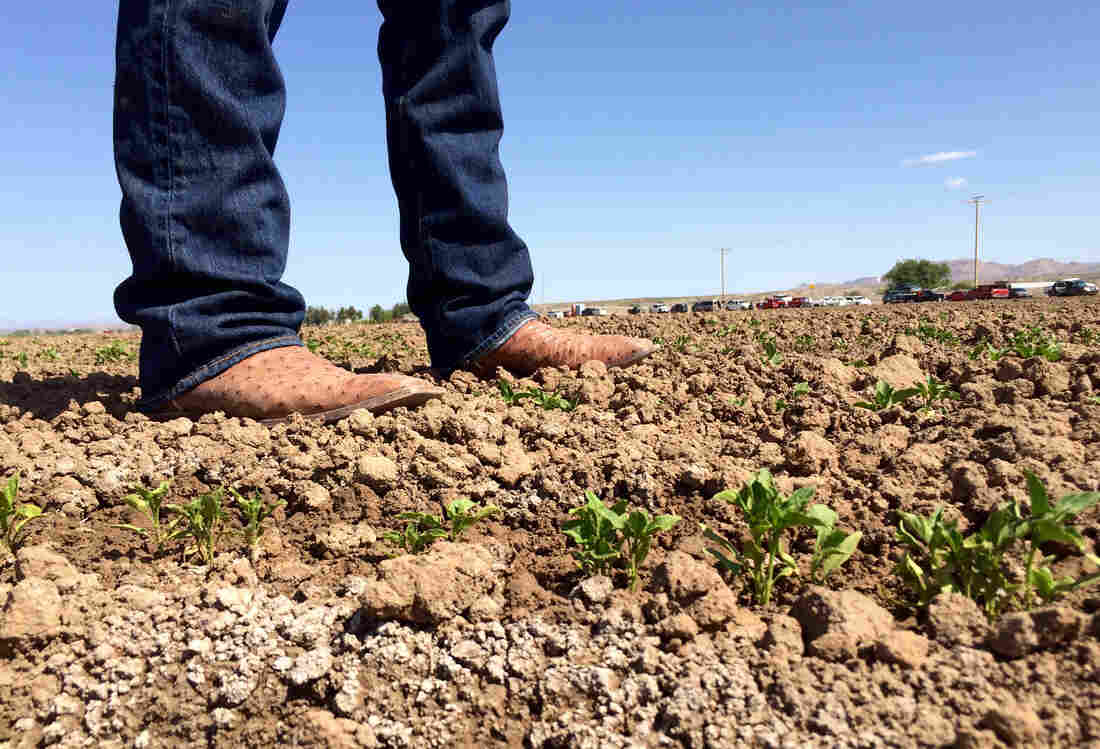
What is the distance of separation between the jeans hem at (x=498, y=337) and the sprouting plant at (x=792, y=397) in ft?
3.60

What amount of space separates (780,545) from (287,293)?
1.90 m

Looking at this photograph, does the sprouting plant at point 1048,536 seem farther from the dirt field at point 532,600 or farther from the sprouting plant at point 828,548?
the sprouting plant at point 828,548

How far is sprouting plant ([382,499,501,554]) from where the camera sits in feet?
5.49

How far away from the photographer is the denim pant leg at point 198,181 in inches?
87.5

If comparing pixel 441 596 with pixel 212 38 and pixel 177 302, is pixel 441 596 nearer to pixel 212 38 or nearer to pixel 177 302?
pixel 177 302

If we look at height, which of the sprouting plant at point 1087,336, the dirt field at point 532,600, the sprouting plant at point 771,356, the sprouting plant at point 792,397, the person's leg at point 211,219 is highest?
the person's leg at point 211,219

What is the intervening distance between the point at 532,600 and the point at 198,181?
1.75m

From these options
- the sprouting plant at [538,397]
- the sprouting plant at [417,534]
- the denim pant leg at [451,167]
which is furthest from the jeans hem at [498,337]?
A: the sprouting plant at [417,534]

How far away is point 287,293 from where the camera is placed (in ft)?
8.60

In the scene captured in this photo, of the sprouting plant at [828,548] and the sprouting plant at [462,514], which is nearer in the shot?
the sprouting plant at [828,548]

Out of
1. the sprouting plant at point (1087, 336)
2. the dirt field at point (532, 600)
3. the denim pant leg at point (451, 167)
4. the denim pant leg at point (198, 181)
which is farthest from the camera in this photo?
the sprouting plant at point (1087, 336)

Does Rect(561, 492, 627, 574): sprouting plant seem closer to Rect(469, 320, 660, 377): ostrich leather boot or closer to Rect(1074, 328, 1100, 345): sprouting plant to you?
Rect(469, 320, 660, 377): ostrich leather boot

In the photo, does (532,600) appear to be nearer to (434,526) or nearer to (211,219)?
(434,526)

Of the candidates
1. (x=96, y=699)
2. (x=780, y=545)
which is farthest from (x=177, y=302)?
(x=780, y=545)
